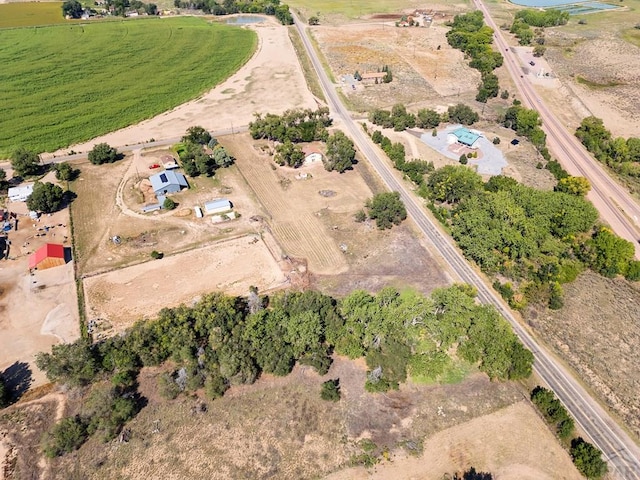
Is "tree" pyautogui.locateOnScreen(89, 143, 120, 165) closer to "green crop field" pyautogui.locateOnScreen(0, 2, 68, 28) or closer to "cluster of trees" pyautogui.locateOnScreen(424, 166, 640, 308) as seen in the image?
"cluster of trees" pyautogui.locateOnScreen(424, 166, 640, 308)

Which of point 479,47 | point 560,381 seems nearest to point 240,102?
point 479,47

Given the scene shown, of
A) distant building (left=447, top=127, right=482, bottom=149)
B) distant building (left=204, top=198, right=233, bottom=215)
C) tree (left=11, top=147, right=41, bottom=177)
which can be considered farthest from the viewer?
distant building (left=447, top=127, right=482, bottom=149)

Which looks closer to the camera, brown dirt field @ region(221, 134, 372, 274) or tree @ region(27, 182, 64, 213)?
brown dirt field @ region(221, 134, 372, 274)

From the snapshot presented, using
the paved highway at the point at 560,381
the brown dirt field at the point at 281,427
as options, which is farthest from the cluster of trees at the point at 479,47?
the brown dirt field at the point at 281,427

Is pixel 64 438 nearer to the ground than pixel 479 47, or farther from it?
nearer to the ground

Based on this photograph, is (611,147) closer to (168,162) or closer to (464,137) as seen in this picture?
(464,137)

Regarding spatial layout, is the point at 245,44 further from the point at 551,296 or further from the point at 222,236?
the point at 551,296

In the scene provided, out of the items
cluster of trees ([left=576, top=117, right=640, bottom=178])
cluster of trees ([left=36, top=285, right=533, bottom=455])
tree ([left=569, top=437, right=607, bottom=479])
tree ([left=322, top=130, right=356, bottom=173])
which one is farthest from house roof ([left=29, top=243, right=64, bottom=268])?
cluster of trees ([left=576, top=117, right=640, bottom=178])
